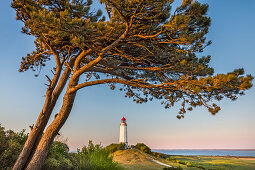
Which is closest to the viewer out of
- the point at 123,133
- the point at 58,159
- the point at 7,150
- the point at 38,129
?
the point at 7,150

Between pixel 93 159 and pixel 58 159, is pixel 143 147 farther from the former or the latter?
pixel 58 159

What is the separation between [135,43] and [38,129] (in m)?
4.36

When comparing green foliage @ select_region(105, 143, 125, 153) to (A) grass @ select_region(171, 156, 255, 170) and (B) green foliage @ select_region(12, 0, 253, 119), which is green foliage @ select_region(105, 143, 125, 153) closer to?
(A) grass @ select_region(171, 156, 255, 170)

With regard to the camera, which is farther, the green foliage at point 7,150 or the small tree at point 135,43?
the green foliage at point 7,150

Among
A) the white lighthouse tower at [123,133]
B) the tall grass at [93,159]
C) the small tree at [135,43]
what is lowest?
the tall grass at [93,159]

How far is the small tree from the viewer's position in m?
4.51

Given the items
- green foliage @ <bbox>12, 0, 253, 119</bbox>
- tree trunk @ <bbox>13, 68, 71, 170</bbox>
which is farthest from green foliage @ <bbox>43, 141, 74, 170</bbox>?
green foliage @ <bbox>12, 0, 253, 119</bbox>

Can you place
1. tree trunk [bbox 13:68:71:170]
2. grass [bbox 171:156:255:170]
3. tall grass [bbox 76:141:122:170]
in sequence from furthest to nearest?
grass [bbox 171:156:255:170] < tall grass [bbox 76:141:122:170] < tree trunk [bbox 13:68:71:170]

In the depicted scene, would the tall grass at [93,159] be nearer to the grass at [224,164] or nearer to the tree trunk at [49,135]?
the tree trunk at [49,135]

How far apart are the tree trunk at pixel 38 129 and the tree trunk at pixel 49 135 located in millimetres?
412

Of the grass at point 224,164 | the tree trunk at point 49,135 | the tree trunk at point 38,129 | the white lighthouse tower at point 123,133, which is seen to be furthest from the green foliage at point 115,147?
the tree trunk at point 49,135

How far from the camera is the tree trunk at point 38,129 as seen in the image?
5.34m

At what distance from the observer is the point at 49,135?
218 inches

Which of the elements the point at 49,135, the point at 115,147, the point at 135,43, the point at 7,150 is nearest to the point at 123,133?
the point at 115,147
